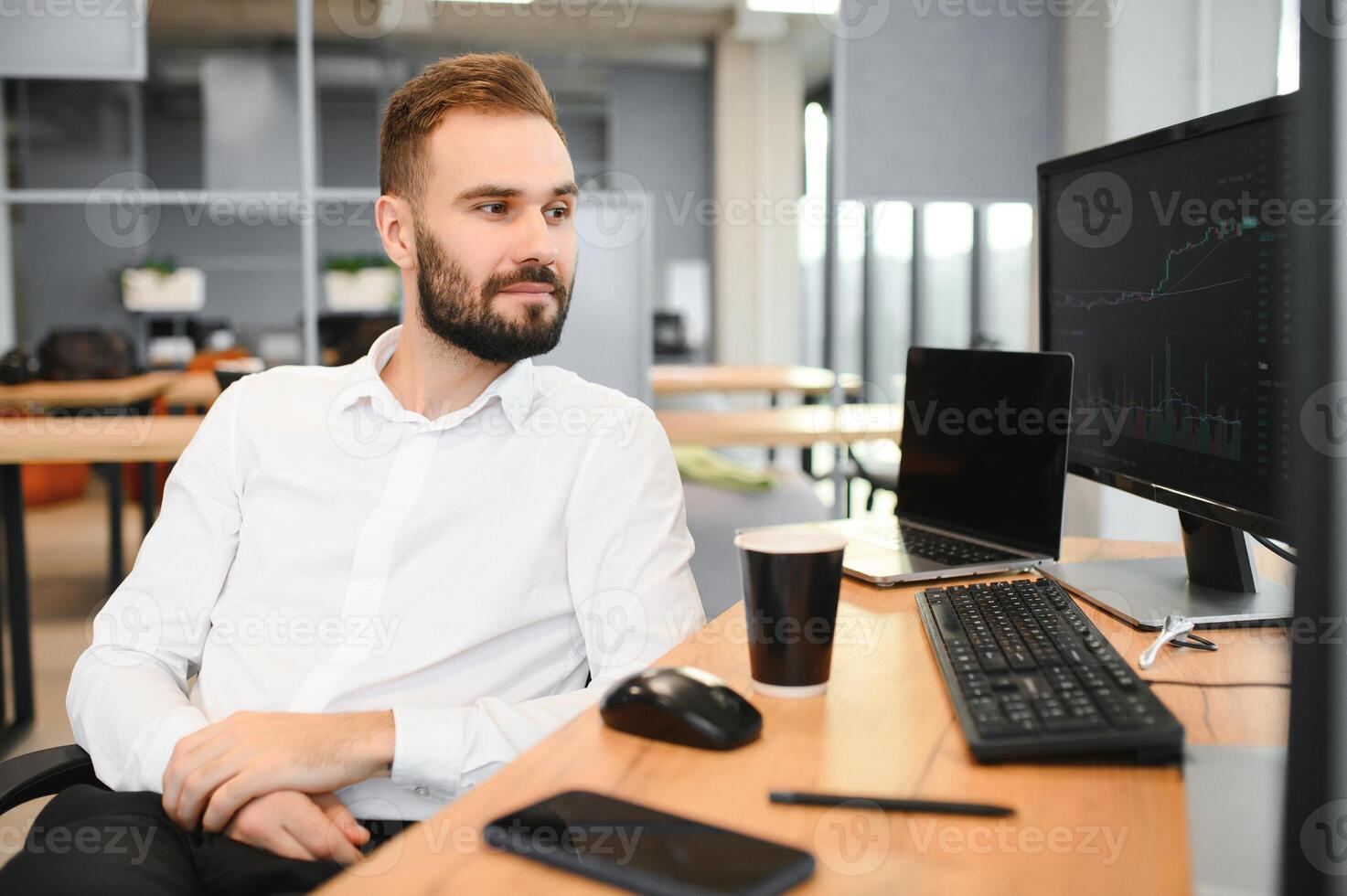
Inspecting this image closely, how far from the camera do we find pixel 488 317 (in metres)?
1.29

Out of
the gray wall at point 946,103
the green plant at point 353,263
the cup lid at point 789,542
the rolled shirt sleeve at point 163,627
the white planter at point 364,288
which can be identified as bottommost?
the rolled shirt sleeve at point 163,627

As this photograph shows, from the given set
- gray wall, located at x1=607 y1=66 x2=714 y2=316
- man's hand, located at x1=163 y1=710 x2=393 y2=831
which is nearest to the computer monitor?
man's hand, located at x1=163 y1=710 x2=393 y2=831

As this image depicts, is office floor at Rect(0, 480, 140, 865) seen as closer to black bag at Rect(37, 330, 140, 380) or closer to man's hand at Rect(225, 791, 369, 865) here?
black bag at Rect(37, 330, 140, 380)

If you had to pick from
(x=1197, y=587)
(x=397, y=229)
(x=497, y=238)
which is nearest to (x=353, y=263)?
(x=397, y=229)

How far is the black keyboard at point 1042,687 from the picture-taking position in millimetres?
740

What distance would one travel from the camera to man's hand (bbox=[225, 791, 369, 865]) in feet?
3.14

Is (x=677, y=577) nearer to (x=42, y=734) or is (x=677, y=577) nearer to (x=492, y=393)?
(x=492, y=393)

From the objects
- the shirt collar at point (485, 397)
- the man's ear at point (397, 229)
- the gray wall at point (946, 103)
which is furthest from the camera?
A: the gray wall at point (946, 103)

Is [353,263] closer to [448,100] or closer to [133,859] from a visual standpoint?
[448,100]

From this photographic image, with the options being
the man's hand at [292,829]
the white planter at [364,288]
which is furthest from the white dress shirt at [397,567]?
the white planter at [364,288]

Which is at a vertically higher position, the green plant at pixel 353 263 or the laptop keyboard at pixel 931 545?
the green plant at pixel 353 263

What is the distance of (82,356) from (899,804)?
4021mm

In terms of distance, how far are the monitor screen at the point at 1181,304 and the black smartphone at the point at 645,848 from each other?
24.7 inches

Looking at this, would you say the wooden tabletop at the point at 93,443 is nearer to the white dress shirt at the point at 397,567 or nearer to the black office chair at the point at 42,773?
the white dress shirt at the point at 397,567
